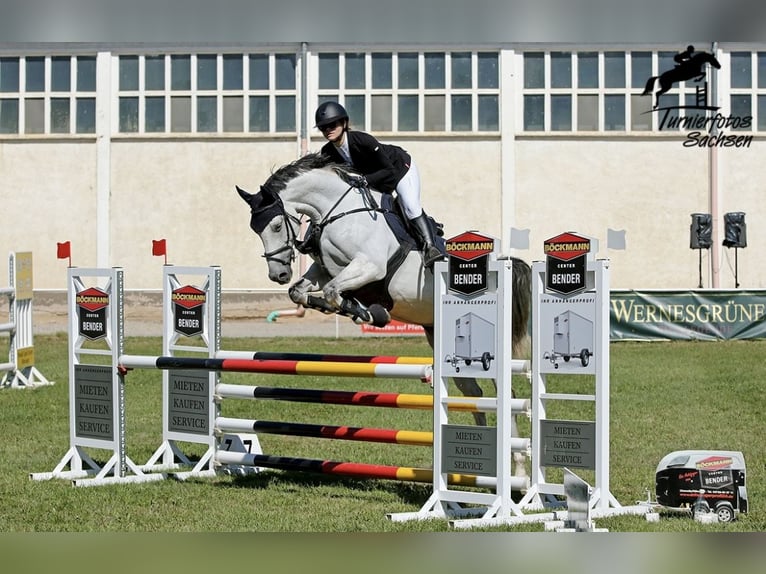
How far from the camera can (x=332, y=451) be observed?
827cm

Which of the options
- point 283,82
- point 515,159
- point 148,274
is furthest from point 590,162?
point 148,274

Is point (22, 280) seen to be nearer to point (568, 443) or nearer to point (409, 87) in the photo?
point (568, 443)

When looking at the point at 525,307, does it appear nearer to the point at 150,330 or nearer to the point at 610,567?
the point at 610,567

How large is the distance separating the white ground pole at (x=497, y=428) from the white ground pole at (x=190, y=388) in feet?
5.98

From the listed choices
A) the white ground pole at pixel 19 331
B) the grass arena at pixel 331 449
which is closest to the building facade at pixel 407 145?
the grass arena at pixel 331 449

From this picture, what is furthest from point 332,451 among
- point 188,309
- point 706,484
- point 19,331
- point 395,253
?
point 19,331

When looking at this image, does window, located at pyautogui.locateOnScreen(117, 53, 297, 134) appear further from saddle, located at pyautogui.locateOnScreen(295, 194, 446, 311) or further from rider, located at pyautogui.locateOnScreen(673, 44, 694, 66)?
saddle, located at pyautogui.locateOnScreen(295, 194, 446, 311)

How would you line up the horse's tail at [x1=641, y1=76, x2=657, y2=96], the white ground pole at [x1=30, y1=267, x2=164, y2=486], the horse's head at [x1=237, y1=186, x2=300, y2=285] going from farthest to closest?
1. the horse's tail at [x1=641, y1=76, x2=657, y2=96]
2. the white ground pole at [x1=30, y1=267, x2=164, y2=486]
3. the horse's head at [x1=237, y1=186, x2=300, y2=285]

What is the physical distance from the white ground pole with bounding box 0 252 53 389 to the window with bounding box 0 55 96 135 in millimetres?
10667

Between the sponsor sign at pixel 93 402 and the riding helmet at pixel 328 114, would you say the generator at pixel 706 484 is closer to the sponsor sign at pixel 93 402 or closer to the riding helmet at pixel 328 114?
the riding helmet at pixel 328 114

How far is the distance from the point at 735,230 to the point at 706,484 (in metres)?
17.8

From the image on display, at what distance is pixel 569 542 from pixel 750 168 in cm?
2243

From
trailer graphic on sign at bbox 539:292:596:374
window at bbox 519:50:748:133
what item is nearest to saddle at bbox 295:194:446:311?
trailer graphic on sign at bbox 539:292:596:374

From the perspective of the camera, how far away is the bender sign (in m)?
5.32
